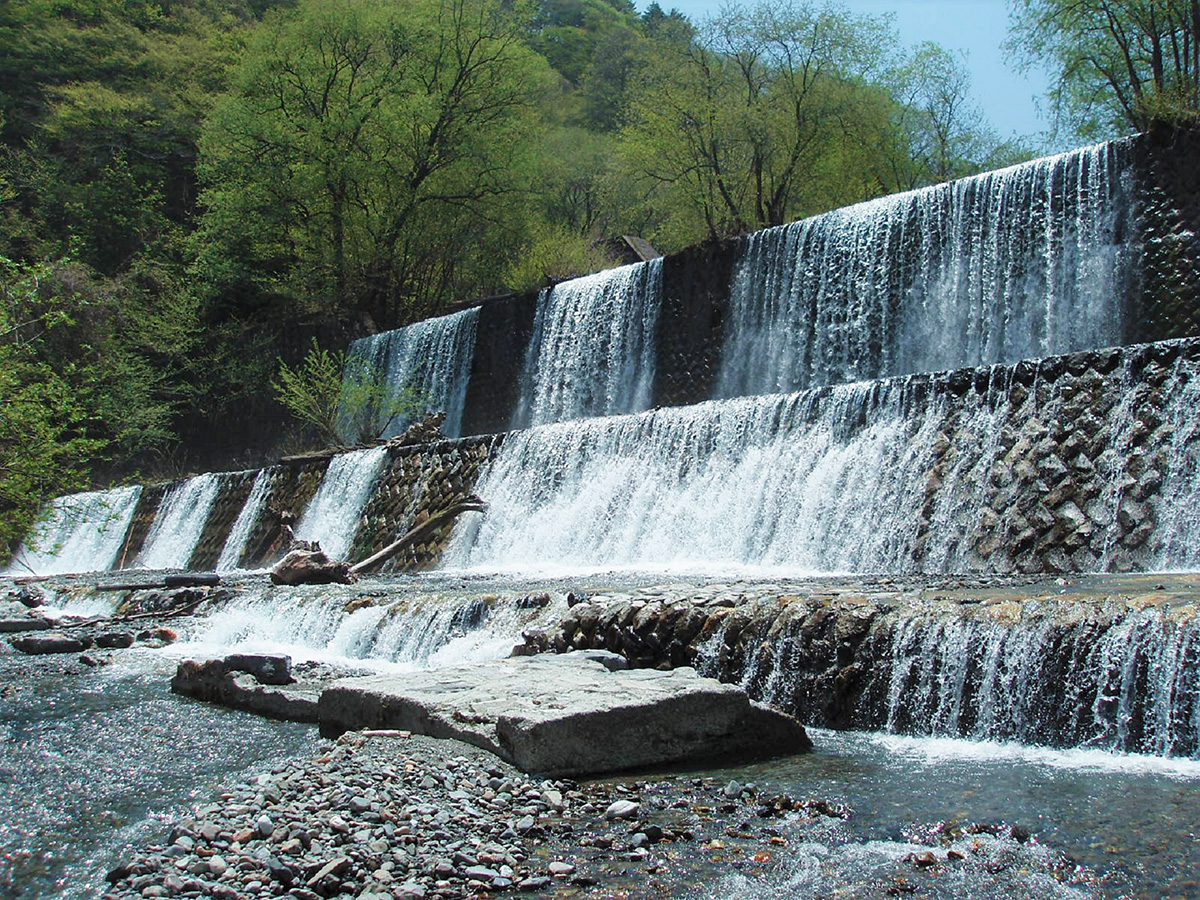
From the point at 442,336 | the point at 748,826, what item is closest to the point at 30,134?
the point at 442,336

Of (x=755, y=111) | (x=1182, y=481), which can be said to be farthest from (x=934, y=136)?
(x=1182, y=481)

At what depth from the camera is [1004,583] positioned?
7.28 metres

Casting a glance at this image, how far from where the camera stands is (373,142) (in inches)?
1124

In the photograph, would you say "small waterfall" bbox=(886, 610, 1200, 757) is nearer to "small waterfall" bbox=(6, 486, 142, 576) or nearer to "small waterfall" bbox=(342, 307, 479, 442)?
"small waterfall" bbox=(342, 307, 479, 442)

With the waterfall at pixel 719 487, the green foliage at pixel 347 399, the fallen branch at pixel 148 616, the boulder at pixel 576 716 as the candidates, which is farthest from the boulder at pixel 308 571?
the green foliage at pixel 347 399

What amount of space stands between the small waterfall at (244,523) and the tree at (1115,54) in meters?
16.6

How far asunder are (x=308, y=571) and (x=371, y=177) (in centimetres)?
1852

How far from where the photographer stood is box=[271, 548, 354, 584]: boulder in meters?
12.6

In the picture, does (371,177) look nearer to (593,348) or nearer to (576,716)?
(593,348)

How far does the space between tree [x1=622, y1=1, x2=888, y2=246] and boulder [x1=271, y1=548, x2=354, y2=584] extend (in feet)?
53.7

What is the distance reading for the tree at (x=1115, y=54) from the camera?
19375 mm

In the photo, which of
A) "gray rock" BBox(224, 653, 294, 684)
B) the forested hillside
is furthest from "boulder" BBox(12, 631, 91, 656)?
the forested hillside

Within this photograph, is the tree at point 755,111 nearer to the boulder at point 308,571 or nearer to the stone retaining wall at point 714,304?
the stone retaining wall at point 714,304

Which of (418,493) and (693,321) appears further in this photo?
(693,321)
